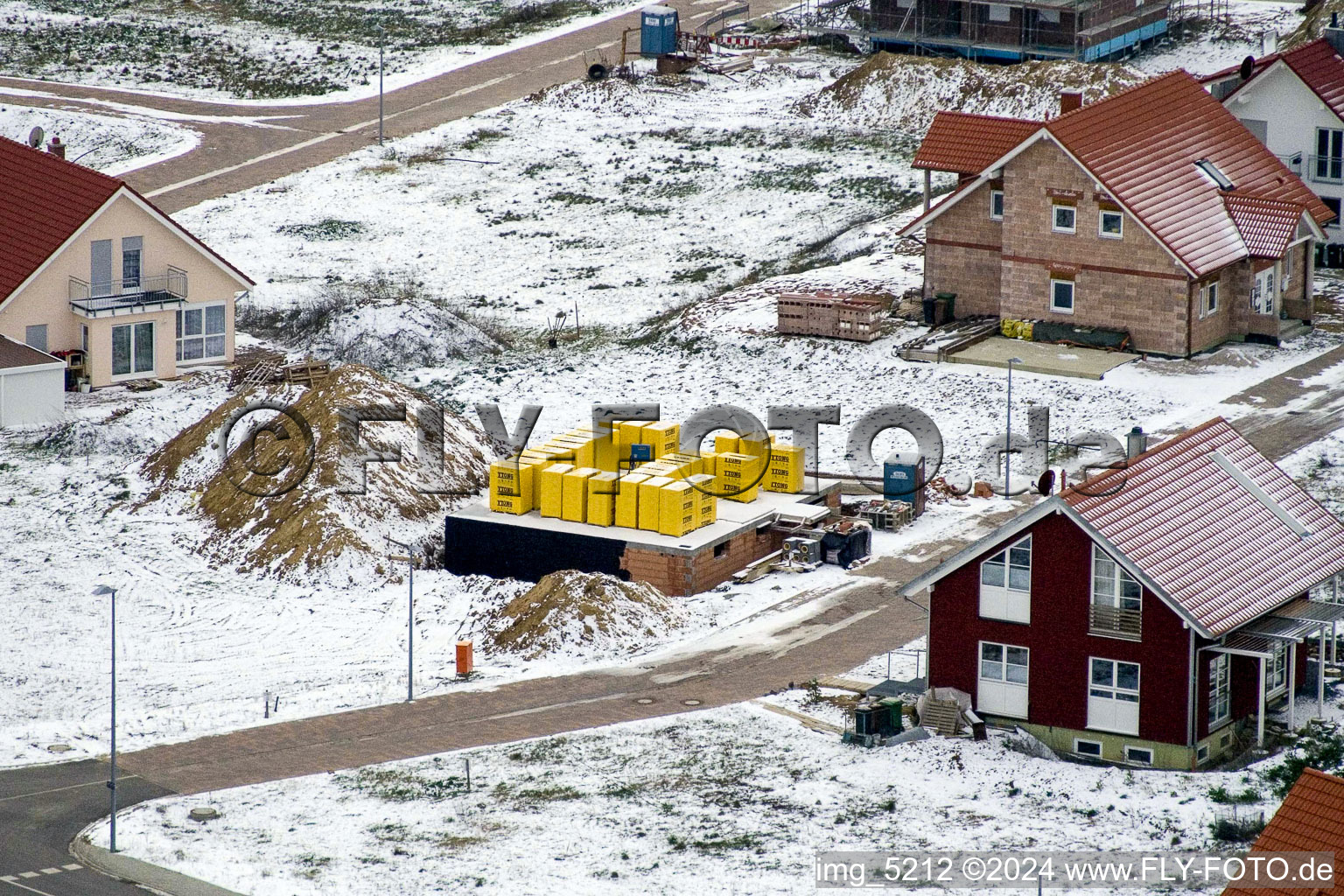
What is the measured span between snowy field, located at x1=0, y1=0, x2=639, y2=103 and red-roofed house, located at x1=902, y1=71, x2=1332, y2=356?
38.0 metres

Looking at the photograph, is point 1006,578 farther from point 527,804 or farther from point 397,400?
point 397,400

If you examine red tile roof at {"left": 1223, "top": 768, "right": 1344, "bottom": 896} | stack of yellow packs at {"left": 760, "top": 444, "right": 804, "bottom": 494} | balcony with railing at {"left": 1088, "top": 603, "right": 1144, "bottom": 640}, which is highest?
stack of yellow packs at {"left": 760, "top": 444, "right": 804, "bottom": 494}

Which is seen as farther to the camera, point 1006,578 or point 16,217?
point 16,217

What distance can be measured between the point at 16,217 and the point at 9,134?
28.8 m

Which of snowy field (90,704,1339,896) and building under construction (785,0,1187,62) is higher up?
building under construction (785,0,1187,62)

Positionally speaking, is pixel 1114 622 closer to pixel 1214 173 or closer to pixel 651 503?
pixel 651 503

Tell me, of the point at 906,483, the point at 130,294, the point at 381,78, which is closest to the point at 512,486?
the point at 906,483

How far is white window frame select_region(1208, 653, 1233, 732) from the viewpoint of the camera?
48.2 m

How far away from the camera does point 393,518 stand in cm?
6338

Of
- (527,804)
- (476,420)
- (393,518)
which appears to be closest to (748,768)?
(527,804)

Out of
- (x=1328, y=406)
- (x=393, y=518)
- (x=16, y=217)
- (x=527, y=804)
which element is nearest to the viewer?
(x=527, y=804)

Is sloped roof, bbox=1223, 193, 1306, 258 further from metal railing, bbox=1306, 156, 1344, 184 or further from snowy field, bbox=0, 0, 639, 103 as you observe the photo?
snowy field, bbox=0, 0, 639, 103

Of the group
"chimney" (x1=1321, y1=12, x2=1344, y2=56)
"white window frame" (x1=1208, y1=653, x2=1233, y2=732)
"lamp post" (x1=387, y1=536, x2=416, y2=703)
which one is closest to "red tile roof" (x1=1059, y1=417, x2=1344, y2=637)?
"white window frame" (x1=1208, y1=653, x2=1233, y2=732)

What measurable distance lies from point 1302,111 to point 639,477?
33310mm
